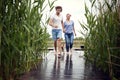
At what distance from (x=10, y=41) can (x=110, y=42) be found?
4.02 feet

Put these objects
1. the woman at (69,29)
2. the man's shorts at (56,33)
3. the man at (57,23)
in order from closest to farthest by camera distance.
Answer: the man at (57,23), the man's shorts at (56,33), the woman at (69,29)

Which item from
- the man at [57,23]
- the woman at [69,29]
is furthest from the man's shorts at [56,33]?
the woman at [69,29]

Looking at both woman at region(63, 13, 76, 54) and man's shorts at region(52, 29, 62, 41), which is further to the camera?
woman at region(63, 13, 76, 54)

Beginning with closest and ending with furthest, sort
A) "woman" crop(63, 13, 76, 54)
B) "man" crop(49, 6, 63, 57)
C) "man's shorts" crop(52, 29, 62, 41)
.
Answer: "man" crop(49, 6, 63, 57) < "man's shorts" crop(52, 29, 62, 41) < "woman" crop(63, 13, 76, 54)

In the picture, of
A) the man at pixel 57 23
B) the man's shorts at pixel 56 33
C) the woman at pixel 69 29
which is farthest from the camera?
the woman at pixel 69 29

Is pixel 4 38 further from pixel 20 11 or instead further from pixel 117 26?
pixel 117 26

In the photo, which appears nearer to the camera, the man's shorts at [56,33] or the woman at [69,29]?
the man's shorts at [56,33]

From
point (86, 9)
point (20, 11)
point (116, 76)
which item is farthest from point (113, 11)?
point (86, 9)

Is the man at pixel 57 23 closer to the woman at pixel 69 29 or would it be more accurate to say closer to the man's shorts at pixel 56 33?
the man's shorts at pixel 56 33

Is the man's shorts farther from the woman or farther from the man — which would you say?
the woman

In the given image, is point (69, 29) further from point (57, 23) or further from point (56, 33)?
point (57, 23)

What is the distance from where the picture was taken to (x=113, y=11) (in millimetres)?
3592

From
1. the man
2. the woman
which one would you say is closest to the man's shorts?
the man

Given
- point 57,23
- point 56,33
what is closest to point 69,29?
A: point 56,33
